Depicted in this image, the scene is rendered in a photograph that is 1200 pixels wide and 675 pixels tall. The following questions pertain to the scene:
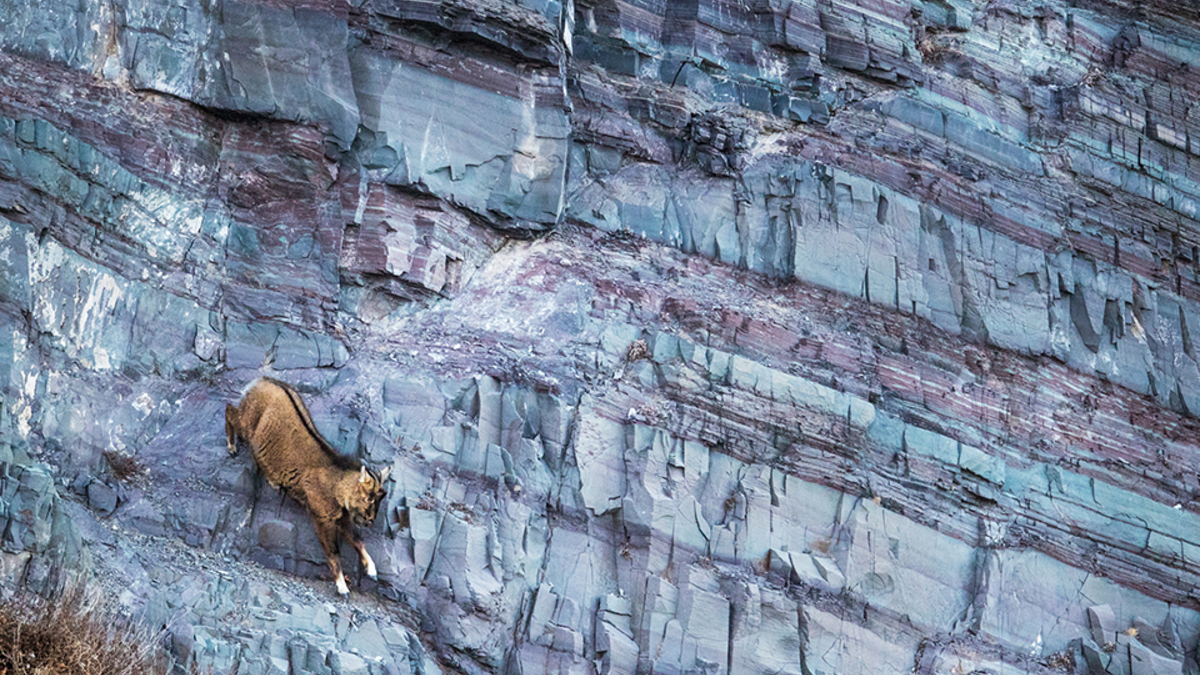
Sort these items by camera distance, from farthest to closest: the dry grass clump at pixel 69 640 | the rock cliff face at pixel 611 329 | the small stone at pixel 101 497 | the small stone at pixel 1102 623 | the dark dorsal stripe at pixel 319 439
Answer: the small stone at pixel 1102 623
the rock cliff face at pixel 611 329
the small stone at pixel 101 497
the dark dorsal stripe at pixel 319 439
the dry grass clump at pixel 69 640

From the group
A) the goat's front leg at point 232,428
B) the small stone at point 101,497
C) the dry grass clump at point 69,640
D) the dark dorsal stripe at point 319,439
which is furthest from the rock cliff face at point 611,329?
the dark dorsal stripe at point 319,439

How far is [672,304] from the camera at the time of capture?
14.2 meters

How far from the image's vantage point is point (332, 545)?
11953 millimetres

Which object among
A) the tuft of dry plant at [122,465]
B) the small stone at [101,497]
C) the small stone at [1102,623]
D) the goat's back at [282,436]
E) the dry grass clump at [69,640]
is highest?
Answer: the small stone at [1102,623]

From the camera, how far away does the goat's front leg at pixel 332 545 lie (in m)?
11.9

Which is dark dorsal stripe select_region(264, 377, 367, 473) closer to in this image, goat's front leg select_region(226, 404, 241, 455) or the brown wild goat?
the brown wild goat

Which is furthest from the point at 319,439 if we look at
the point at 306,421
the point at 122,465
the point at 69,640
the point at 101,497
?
the point at 69,640

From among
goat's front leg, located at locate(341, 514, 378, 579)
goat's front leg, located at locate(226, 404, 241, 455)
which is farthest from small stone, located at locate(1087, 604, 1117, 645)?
goat's front leg, located at locate(226, 404, 241, 455)

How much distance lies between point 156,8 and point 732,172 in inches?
258

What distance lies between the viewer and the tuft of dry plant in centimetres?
1229

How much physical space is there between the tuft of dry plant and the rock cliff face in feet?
0.23

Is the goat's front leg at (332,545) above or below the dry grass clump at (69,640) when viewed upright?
above

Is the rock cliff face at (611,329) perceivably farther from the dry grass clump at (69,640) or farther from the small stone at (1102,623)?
the dry grass clump at (69,640)

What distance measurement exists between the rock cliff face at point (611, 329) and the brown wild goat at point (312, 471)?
0.36 meters
